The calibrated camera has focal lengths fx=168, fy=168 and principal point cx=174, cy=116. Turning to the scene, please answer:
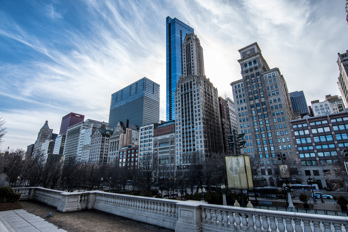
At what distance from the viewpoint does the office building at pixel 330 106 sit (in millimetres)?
146188

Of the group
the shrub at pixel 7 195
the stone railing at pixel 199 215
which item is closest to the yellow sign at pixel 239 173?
the stone railing at pixel 199 215

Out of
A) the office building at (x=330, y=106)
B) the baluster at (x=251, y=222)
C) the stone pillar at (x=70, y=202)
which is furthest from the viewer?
the office building at (x=330, y=106)

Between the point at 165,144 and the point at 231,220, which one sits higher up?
the point at 165,144

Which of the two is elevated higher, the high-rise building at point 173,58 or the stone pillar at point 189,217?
the high-rise building at point 173,58

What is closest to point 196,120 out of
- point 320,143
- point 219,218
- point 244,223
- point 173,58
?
point 320,143

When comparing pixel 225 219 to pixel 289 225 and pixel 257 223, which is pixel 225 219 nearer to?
pixel 257 223

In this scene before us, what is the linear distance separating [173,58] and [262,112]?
11827cm

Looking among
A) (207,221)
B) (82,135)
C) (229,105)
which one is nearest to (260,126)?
(229,105)

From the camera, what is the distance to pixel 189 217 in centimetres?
699

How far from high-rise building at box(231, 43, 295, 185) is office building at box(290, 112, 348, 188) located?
453 cm

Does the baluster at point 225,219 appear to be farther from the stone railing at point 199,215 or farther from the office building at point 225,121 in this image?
the office building at point 225,121

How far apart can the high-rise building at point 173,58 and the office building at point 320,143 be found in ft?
371

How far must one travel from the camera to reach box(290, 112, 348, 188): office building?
210 feet

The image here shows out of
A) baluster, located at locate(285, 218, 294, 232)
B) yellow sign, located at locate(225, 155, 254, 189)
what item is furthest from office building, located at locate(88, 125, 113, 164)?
baluster, located at locate(285, 218, 294, 232)
